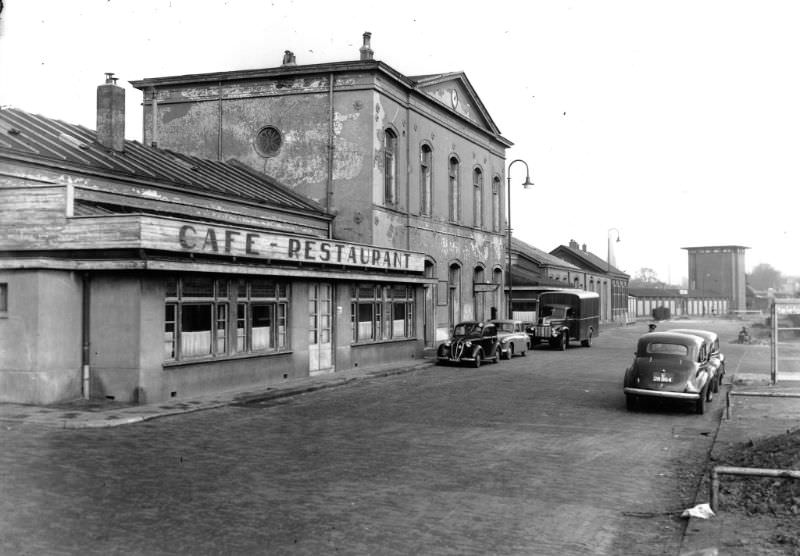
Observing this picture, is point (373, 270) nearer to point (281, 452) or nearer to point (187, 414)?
point (187, 414)

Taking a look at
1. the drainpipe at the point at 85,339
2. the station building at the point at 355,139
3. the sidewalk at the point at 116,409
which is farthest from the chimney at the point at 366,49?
the drainpipe at the point at 85,339

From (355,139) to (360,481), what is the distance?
19347 mm

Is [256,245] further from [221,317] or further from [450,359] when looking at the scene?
[450,359]

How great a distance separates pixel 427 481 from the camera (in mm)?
9586

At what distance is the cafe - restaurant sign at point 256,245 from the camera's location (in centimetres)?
1605

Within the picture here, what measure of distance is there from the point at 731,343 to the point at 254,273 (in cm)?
3259

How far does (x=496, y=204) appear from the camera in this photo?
4031cm

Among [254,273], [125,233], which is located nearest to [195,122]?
[254,273]

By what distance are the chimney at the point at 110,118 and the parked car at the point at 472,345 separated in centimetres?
1247

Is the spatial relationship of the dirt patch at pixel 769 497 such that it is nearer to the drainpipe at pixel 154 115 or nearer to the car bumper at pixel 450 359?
the car bumper at pixel 450 359

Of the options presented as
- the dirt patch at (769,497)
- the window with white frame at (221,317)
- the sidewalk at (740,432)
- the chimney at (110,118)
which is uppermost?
the chimney at (110,118)

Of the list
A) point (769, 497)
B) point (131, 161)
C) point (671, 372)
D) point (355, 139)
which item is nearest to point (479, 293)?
point (355, 139)

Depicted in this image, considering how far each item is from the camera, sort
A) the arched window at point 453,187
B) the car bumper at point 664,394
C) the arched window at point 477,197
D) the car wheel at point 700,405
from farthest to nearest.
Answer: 1. the arched window at point 477,197
2. the arched window at point 453,187
3. the car wheel at point 700,405
4. the car bumper at point 664,394

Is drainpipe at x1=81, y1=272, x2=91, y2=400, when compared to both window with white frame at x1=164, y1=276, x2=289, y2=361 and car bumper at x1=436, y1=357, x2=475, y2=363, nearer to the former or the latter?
window with white frame at x1=164, y1=276, x2=289, y2=361
